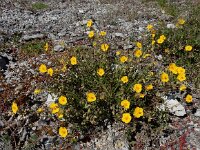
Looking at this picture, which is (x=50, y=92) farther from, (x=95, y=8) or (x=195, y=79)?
(x=95, y=8)

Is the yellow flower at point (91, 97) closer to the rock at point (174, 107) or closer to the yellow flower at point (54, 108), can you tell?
the yellow flower at point (54, 108)

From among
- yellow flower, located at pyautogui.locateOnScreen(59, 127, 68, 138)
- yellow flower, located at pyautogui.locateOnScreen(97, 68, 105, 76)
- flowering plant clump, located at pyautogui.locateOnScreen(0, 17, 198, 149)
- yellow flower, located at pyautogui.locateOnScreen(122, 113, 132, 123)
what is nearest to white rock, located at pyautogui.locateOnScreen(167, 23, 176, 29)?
flowering plant clump, located at pyautogui.locateOnScreen(0, 17, 198, 149)

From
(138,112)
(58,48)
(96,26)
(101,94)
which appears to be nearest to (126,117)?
(138,112)

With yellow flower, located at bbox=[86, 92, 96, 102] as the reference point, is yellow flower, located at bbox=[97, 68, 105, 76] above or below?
above

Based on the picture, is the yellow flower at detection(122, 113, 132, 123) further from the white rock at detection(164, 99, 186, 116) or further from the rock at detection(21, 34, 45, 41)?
Result: the rock at detection(21, 34, 45, 41)

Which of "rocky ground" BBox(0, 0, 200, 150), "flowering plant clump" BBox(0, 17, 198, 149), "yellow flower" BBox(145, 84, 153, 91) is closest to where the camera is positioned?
"rocky ground" BBox(0, 0, 200, 150)
